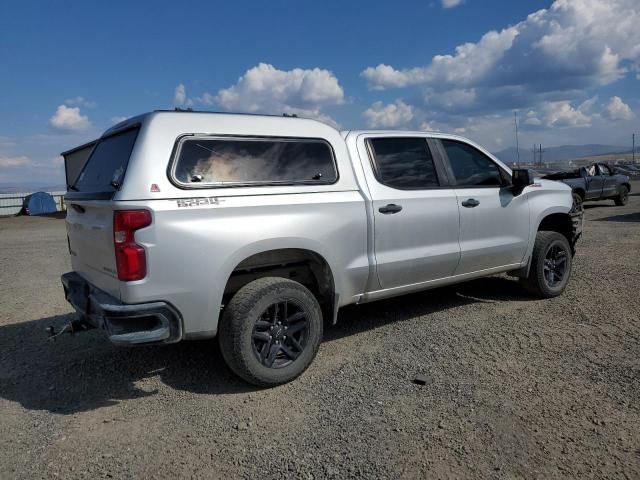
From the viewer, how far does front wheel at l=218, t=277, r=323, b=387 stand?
3.50m

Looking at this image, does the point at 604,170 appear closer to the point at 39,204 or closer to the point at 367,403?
the point at 367,403

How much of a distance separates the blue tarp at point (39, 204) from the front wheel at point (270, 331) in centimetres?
2935

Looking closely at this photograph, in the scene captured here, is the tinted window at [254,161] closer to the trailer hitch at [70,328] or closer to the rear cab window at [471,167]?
the trailer hitch at [70,328]

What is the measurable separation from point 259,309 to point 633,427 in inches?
97.0

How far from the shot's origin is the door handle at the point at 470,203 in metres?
4.83

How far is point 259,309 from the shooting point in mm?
3551

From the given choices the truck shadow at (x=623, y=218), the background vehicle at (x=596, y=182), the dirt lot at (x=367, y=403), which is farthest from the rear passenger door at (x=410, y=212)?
the background vehicle at (x=596, y=182)

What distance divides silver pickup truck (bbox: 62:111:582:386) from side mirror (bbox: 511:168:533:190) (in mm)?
14

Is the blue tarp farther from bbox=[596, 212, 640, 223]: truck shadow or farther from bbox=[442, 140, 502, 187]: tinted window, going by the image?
bbox=[442, 140, 502, 187]: tinted window

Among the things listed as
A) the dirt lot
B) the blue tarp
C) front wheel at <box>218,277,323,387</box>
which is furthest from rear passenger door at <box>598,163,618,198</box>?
the blue tarp

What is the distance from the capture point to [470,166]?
510 centimetres

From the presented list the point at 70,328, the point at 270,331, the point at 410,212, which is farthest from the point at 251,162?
the point at 70,328

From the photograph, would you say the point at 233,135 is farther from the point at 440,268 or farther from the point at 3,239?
the point at 3,239

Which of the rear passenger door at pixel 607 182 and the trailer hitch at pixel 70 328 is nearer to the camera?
the trailer hitch at pixel 70 328
